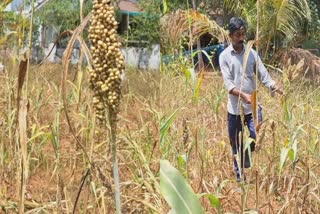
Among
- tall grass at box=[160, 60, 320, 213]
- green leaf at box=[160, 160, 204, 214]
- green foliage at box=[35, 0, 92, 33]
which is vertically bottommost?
tall grass at box=[160, 60, 320, 213]

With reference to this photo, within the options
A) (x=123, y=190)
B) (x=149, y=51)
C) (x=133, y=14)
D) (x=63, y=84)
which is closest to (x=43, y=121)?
(x=123, y=190)

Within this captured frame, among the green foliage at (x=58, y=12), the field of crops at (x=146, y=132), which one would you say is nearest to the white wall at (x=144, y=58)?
the field of crops at (x=146, y=132)

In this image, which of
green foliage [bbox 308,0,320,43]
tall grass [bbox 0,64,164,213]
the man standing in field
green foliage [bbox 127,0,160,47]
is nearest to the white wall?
green foliage [bbox 127,0,160,47]

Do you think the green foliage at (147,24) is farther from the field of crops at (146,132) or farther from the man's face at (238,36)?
the man's face at (238,36)

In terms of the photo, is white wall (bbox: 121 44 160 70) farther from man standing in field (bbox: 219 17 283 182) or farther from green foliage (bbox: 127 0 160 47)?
man standing in field (bbox: 219 17 283 182)

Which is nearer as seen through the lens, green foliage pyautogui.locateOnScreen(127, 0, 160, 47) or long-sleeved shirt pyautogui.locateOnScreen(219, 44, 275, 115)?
long-sleeved shirt pyautogui.locateOnScreen(219, 44, 275, 115)

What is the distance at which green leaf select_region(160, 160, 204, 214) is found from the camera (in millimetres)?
550

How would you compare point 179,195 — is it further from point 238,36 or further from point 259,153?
point 238,36

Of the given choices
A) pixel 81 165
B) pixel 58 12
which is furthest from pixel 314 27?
pixel 58 12

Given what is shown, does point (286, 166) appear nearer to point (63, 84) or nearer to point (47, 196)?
point (47, 196)

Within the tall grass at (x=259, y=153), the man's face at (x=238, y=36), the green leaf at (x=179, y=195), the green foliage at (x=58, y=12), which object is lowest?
the tall grass at (x=259, y=153)

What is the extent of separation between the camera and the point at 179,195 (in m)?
0.55

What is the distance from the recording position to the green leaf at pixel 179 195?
21.7 inches

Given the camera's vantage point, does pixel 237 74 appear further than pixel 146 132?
Yes
